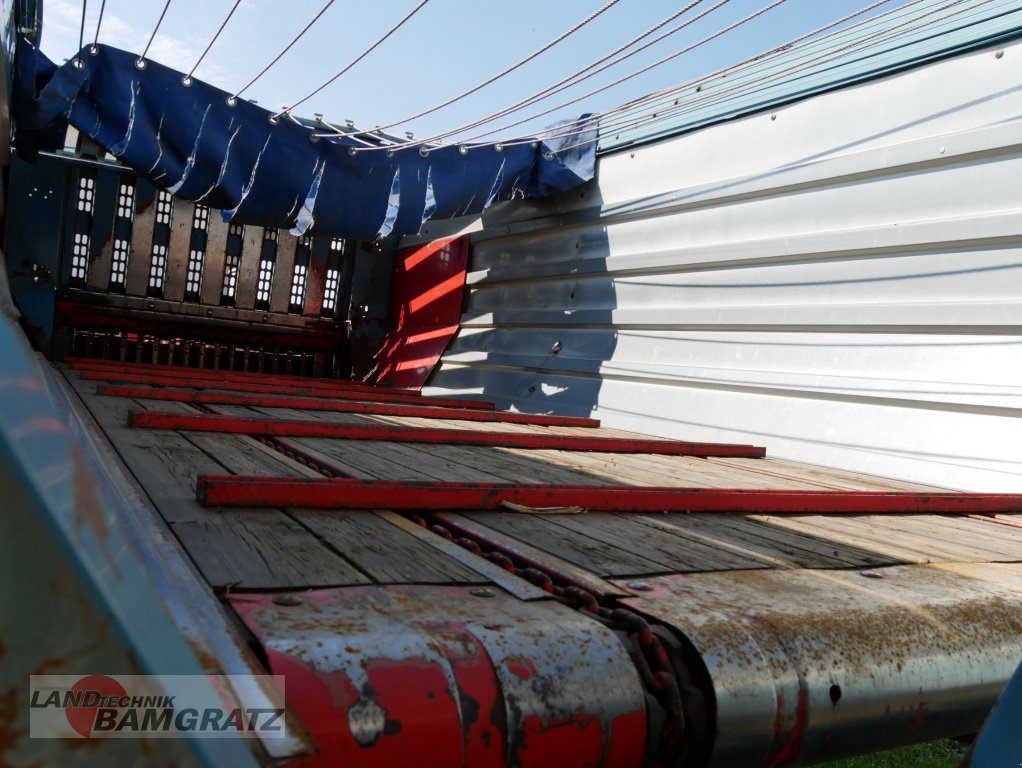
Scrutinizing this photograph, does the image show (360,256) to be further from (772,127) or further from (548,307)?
(772,127)

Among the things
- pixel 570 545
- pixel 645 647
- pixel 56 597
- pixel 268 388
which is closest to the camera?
pixel 56 597

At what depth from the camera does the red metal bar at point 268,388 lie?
4391 mm

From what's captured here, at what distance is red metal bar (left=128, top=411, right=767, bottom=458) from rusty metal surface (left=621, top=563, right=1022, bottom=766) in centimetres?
200

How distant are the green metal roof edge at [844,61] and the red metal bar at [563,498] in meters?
2.09

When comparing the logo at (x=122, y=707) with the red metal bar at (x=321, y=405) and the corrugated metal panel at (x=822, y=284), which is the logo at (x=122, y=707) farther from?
the corrugated metal panel at (x=822, y=284)

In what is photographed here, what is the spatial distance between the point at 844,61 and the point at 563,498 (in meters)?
3.25

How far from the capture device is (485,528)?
1784 millimetres

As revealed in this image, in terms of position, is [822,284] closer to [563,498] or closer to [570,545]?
[563,498]

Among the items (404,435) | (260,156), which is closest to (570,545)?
(404,435)

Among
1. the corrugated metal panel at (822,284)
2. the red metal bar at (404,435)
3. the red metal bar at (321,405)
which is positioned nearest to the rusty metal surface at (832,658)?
the red metal bar at (404,435)

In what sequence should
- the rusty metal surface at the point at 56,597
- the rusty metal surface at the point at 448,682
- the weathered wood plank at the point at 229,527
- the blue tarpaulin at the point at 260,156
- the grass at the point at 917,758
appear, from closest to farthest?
the rusty metal surface at the point at 56,597
the rusty metal surface at the point at 448,682
the weathered wood plank at the point at 229,527
the grass at the point at 917,758
the blue tarpaulin at the point at 260,156

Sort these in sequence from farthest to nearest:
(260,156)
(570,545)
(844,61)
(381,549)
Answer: (260,156) < (844,61) < (570,545) < (381,549)

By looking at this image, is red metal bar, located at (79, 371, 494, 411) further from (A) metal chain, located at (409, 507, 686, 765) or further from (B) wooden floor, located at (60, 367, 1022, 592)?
(A) metal chain, located at (409, 507, 686, 765)

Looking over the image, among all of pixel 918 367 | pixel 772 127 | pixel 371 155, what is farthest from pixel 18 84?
pixel 918 367
